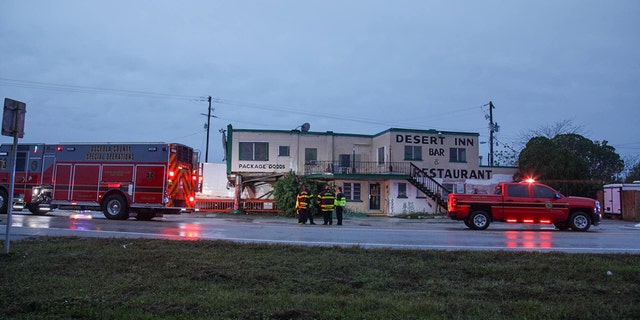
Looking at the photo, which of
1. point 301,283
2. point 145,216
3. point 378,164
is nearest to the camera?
point 301,283

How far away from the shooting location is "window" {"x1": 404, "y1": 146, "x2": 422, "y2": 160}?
3291cm

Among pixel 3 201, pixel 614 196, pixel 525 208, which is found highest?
pixel 614 196

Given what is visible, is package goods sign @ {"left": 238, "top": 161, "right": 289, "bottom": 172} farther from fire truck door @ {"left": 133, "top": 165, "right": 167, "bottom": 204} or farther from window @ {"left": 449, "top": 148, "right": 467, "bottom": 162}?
fire truck door @ {"left": 133, "top": 165, "right": 167, "bottom": 204}

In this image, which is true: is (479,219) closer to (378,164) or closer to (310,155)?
(378,164)

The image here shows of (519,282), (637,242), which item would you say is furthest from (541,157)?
(519,282)

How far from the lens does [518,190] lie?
61.0ft

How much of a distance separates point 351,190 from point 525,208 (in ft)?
48.6

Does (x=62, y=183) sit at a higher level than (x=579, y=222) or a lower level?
higher

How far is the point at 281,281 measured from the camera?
7.11m

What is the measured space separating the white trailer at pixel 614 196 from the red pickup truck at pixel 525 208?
13.3 meters

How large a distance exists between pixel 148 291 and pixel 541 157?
33.1 m

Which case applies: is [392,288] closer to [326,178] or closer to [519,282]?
[519,282]

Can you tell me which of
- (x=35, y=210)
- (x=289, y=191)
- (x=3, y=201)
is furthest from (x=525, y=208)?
(x=3, y=201)

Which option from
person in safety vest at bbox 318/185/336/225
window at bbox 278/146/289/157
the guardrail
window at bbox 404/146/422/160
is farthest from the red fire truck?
window at bbox 404/146/422/160
